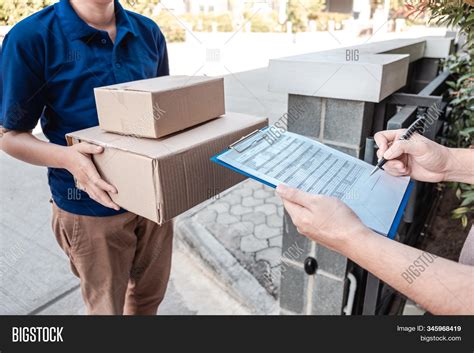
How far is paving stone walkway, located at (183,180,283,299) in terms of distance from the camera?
2615mm

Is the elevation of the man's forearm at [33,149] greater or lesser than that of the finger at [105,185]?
greater

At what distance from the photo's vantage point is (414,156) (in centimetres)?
117

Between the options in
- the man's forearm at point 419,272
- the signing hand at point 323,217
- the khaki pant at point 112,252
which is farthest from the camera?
the khaki pant at point 112,252

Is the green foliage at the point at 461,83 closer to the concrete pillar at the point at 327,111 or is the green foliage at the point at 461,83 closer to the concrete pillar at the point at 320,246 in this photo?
the concrete pillar at the point at 327,111

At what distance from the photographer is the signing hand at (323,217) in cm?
86

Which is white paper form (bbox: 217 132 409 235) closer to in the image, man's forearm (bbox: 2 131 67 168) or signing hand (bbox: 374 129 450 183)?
signing hand (bbox: 374 129 450 183)

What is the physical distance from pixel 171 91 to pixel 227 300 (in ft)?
5.58

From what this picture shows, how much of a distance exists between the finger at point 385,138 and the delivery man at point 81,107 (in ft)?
2.58

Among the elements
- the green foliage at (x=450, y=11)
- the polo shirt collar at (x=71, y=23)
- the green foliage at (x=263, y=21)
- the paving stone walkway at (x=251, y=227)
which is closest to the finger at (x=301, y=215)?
the polo shirt collar at (x=71, y=23)

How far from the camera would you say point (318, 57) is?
1.50 meters

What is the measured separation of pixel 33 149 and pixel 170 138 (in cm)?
47

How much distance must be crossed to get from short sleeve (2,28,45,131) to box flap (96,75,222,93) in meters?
0.23
